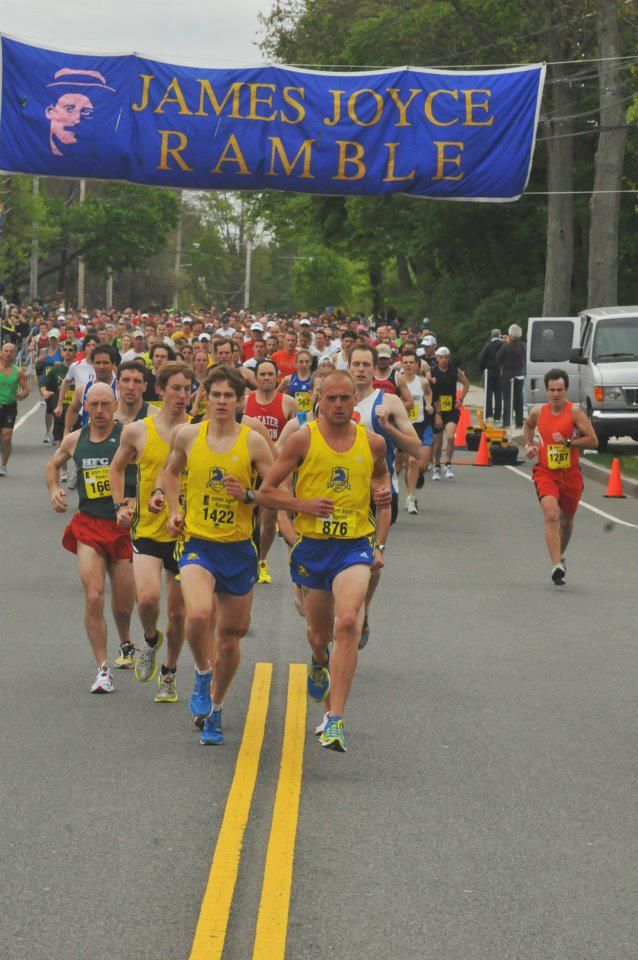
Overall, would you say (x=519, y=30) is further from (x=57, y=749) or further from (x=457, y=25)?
(x=57, y=749)

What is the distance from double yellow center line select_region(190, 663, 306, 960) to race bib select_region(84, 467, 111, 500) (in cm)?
158

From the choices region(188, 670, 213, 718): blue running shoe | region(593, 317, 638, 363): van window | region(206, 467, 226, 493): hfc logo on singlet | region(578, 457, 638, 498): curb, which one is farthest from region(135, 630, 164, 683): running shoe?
region(593, 317, 638, 363): van window

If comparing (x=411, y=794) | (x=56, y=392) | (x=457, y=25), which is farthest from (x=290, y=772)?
(x=457, y=25)

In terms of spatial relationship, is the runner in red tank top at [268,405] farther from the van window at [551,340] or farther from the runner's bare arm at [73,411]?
the van window at [551,340]

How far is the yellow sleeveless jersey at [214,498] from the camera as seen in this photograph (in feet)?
26.9

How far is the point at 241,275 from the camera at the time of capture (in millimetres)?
182875

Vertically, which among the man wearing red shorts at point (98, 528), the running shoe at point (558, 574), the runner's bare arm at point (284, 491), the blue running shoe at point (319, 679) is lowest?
the running shoe at point (558, 574)

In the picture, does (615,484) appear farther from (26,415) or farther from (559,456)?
(26,415)

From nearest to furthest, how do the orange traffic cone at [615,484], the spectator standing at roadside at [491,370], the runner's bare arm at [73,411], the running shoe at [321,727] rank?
the running shoe at [321,727] → the runner's bare arm at [73,411] → the orange traffic cone at [615,484] → the spectator standing at roadside at [491,370]

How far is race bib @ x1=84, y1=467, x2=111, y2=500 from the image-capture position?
32.9 ft

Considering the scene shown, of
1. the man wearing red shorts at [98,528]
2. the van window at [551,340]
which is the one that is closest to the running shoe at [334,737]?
the man wearing red shorts at [98,528]

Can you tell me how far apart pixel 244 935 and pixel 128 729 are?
320cm

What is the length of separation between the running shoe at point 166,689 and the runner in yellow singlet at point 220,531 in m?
0.98

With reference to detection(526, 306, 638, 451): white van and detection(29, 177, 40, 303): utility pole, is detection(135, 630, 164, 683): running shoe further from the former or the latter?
detection(29, 177, 40, 303): utility pole
